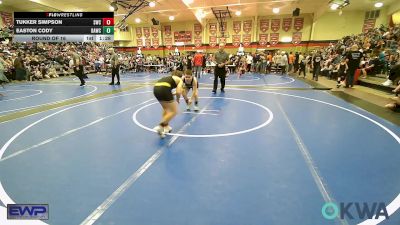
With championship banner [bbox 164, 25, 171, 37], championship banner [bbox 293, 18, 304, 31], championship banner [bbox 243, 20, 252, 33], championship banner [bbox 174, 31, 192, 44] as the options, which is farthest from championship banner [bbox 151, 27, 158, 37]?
championship banner [bbox 293, 18, 304, 31]

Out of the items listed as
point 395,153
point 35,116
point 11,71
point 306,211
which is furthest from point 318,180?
point 11,71

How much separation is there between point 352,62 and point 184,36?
22909mm

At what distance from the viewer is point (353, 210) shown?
2.29m

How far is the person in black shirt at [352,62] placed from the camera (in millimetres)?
9539

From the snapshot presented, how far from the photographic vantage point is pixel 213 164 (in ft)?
10.7

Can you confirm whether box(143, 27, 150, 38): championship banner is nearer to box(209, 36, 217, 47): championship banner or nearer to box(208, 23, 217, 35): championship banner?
box(208, 23, 217, 35): championship banner

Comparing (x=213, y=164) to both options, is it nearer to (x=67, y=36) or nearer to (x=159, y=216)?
(x=159, y=216)

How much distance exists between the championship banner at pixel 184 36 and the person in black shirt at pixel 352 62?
22198 mm

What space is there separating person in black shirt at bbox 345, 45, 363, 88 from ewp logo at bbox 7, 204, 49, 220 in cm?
1093

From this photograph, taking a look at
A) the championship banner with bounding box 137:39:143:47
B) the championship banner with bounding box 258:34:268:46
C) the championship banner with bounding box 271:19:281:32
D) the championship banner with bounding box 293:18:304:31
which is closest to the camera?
the championship banner with bounding box 293:18:304:31

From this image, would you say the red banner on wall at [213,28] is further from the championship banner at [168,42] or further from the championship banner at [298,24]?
the championship banner at [298,24]

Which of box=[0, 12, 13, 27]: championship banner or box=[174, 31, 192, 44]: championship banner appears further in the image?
box=[174, 31, 192, 44]: championship banner

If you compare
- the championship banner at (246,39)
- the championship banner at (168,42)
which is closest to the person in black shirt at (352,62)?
the championship banner at (246,39)

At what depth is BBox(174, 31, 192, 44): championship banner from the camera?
29625 mm
